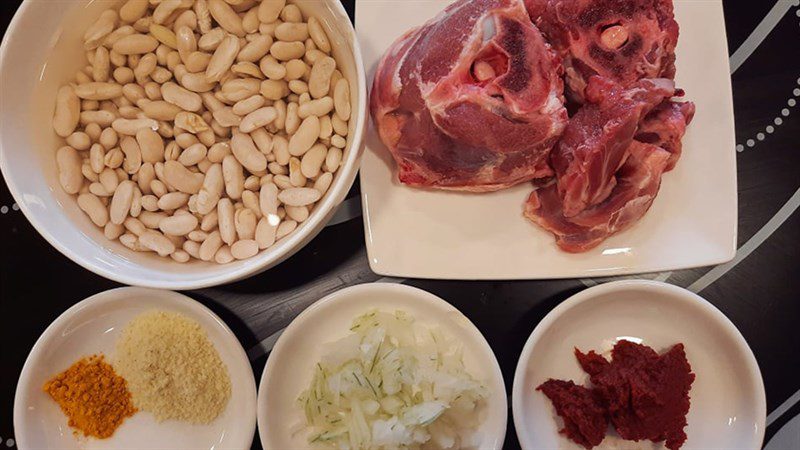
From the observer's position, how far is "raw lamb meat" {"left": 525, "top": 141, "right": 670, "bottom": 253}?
1.50 metres

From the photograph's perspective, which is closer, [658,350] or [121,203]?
[121,203]

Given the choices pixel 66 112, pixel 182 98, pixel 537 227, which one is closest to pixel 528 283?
pixel 537 227

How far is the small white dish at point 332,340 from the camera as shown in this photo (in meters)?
1.56

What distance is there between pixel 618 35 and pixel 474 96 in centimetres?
36

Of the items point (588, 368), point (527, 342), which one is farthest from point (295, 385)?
point (588, 368)

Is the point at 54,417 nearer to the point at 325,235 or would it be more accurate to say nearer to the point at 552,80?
the point at 325,235

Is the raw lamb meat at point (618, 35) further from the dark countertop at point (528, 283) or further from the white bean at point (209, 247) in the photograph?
the white bean at point (209, 247)

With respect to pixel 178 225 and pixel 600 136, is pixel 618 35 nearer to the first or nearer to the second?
pixel 600 136

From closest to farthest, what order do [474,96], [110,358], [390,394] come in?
[474,96], [390,394], [110,358]

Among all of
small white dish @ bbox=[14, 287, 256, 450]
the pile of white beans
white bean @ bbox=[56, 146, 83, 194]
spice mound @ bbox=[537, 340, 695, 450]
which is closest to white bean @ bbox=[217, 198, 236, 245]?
the pile of white beans

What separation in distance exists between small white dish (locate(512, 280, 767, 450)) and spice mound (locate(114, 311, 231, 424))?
28.6 inches

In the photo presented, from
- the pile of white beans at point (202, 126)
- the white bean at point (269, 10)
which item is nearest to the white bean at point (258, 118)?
the pile of white beans at point (202, 126)

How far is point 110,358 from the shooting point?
1.66 meters

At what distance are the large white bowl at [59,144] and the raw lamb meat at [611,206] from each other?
46 cm
